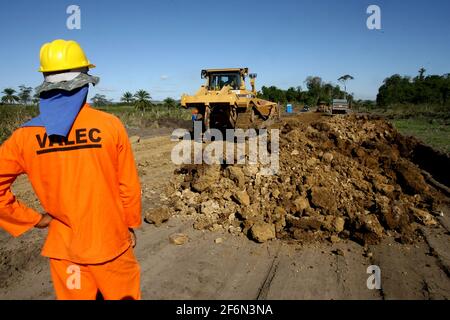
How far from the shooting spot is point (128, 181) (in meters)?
2.09

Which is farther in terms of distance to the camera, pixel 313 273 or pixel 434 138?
pixel 434 138

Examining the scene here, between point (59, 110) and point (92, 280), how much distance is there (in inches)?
40.5

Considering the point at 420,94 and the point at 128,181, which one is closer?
the point at 128,181

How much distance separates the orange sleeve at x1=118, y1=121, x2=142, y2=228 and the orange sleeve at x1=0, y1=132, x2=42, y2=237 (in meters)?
0.55

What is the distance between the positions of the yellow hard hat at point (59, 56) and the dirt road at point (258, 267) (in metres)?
2.60

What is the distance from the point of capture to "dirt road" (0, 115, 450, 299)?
3684 millimetres

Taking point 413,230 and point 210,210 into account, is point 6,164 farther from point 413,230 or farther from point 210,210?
point 413,230

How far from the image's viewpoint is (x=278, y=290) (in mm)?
3717

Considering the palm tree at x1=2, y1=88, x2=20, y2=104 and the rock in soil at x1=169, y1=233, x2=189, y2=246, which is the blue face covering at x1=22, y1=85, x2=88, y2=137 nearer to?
the rock in soil at x1=169, y1=233, x2=189, y2=246

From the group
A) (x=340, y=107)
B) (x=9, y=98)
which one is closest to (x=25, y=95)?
(x=9, y=98)

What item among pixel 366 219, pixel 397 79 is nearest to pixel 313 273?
pixel 366 219

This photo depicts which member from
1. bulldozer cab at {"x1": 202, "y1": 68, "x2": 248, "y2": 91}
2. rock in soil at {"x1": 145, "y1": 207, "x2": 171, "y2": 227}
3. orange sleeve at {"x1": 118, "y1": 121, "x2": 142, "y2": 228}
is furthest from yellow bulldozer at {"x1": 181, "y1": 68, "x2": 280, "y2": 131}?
orange sleeve at {"x1": 118, "y1": 121, "x2": 142, "y2": 228}

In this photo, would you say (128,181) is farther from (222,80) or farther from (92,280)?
(222,80)

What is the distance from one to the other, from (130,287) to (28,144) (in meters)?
1.04
